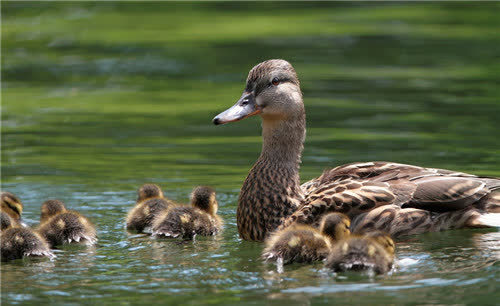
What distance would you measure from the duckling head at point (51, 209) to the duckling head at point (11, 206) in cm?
26

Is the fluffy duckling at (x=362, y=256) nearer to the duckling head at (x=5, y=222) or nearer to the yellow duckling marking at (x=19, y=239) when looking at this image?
the yellow duckling marking at (x=19, y=239)

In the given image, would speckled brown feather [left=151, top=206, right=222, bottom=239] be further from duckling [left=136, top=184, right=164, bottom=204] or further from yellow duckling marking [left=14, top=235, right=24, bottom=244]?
yellow duckling marking [left=14, top=235, right=24, bottom=244]

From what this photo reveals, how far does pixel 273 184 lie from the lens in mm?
6938

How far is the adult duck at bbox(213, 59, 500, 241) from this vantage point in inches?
259

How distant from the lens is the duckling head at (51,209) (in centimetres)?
708

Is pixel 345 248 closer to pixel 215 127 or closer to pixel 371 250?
pixel 371 250

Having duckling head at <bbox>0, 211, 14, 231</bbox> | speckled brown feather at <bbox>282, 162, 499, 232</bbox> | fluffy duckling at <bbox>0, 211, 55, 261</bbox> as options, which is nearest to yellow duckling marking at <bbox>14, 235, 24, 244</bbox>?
fluffy duckling at <bbox>0, 211, 55, 261</bbox>

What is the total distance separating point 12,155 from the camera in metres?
9.75

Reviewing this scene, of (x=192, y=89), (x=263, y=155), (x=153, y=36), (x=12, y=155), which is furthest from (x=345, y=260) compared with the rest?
(x=153, y=36)

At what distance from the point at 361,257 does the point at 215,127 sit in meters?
Result: 5.49

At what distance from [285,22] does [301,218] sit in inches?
423

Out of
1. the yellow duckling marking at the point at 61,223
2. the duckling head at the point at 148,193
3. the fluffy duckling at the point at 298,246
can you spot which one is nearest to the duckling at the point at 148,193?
the duckling head at the point at 148,193

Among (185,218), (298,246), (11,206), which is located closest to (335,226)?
(298,246)

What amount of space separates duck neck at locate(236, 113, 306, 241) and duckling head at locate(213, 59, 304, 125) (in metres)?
0.09
